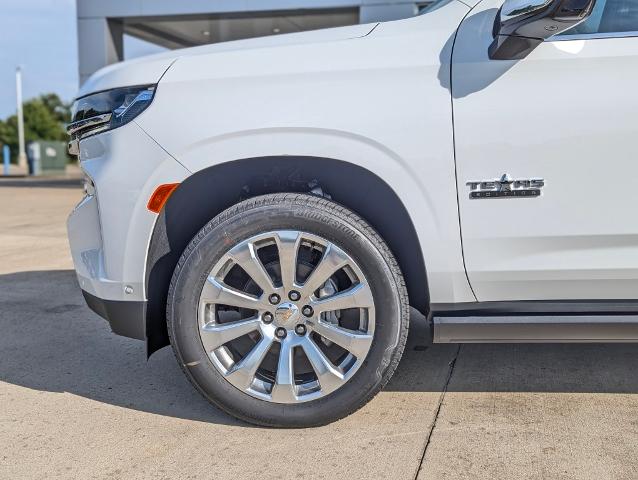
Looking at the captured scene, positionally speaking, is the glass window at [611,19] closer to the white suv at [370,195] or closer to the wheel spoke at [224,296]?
the white suv at [370,195]

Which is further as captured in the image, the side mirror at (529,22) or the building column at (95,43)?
the building column at (95,43)

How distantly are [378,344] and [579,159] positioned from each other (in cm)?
99

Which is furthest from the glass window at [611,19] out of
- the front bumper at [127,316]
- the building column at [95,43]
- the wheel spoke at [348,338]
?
the building column at [95,43]

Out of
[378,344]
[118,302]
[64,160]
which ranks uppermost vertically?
[64,160]

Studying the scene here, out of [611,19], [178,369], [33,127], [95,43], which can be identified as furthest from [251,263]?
[33,127]

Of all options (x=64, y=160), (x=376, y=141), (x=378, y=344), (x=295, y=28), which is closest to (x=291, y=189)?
(x=376, y=141)

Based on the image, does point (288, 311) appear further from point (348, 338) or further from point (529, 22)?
point (529, 22)

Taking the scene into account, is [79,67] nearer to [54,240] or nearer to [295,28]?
[295,28]

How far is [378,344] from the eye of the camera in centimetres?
269

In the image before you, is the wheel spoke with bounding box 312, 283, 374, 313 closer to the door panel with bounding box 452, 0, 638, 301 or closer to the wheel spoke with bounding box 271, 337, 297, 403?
the wheel spoke with bounding box 271, 337, 297, 403

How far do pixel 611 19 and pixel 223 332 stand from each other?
6.21 feet

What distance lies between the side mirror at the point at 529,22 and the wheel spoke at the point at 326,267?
91 cm

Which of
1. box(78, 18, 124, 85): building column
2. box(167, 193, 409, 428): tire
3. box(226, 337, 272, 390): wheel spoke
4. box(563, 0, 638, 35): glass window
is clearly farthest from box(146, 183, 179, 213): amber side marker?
box(78, 18, 124, 85): building column

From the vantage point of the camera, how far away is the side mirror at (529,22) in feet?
7.59
